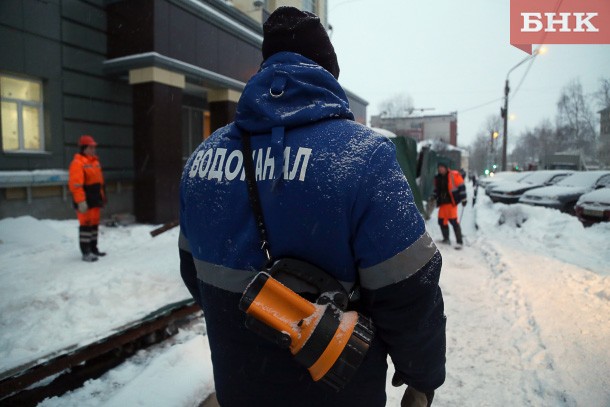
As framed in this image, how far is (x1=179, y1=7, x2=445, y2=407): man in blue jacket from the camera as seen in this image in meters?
1.12

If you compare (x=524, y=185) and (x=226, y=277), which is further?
(x=524, y=185)

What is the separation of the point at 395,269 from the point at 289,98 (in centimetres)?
64

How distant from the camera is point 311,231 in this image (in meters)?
1.11

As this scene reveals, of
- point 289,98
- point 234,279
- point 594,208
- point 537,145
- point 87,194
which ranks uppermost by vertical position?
point 537,145

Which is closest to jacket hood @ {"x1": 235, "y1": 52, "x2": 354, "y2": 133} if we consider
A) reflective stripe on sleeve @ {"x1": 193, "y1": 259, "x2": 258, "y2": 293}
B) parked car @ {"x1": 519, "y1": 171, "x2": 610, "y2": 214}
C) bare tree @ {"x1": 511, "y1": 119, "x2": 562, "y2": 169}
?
reflective stripe on sleeve @ {"x1": 193, "y1": 259, "x2": 258, "y2": 293}

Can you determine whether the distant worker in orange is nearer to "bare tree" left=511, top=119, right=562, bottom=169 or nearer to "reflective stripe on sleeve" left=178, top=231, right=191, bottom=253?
"reflective stripe on sleeve" left=178, top=231, right=191, bottom=253

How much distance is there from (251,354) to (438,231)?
9.49 metres

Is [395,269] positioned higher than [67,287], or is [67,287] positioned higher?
[395,269]

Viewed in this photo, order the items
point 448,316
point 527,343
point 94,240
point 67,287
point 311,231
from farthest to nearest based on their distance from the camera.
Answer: point 94,240, point 67,287, point 448,316, point 527,343, point 311,231

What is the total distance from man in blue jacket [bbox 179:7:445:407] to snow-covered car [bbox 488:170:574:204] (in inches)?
594

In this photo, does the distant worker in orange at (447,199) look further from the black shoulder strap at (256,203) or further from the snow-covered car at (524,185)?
the snow-covered car at (524,185)

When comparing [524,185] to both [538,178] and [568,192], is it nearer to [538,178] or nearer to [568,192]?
[538,178]

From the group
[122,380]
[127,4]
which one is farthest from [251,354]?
[127,4]

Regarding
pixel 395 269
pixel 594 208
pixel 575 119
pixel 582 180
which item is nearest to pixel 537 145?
pixel 575 119
